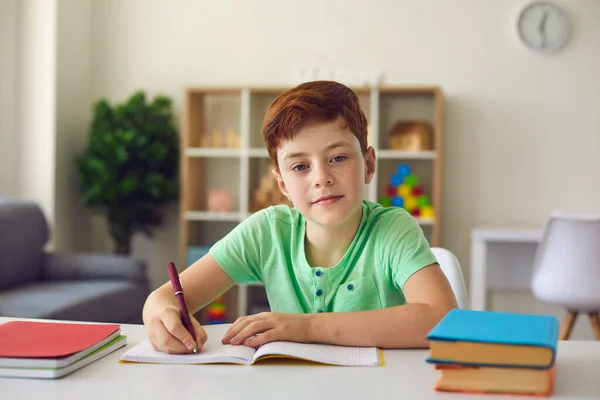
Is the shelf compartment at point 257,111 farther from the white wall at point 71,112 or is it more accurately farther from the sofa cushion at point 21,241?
the sofa cushion at point 21,241

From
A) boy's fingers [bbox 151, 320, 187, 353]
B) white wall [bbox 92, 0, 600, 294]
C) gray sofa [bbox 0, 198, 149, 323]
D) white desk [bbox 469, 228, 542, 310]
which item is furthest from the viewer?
white wall [bbox 92, 0, 600, 294]

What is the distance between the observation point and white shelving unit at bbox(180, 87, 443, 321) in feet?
13.9

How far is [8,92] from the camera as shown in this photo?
14.7 feet

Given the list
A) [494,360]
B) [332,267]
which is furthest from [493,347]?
[332,267]

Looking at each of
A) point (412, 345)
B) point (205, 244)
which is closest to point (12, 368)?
A: point (412, 345)

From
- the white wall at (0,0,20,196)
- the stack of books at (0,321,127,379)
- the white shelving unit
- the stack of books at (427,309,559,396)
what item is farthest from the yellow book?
the white wall at (0,0,20,196)

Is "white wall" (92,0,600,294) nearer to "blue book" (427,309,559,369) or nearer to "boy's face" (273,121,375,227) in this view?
"boy's face" (273,121,375,227)

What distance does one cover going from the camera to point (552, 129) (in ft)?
14.3

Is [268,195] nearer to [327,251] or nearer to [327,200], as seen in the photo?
[327,251]

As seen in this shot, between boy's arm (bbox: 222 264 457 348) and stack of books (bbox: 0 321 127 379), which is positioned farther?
boy's arm (bbox: 222 264 457 348)

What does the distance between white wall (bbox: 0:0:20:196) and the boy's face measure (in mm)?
3454

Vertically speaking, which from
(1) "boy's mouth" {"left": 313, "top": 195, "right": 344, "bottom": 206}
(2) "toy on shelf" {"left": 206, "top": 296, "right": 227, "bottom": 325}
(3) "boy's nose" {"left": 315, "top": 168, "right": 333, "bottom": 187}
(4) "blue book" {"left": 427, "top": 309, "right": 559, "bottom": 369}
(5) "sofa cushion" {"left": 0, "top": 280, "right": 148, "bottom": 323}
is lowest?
(2) "toy on shelf" {"left": 206, "top": 296, "right": 227, "bottom": 325}

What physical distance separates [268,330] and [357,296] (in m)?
0.31

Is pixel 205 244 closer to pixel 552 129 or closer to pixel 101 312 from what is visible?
pixel 101 312
